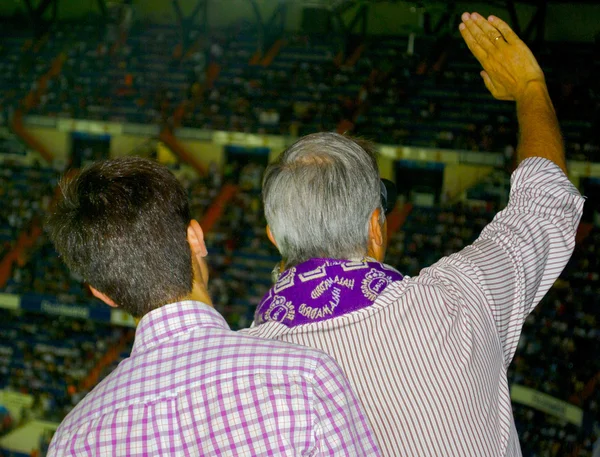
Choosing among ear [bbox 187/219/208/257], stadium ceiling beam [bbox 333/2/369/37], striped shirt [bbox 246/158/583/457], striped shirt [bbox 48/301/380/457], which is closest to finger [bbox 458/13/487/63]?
striped shirt [bbox 246/158/583/457]

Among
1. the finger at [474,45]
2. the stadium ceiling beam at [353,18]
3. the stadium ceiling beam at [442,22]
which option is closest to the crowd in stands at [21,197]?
the stadium ceiling beam at [353,18]

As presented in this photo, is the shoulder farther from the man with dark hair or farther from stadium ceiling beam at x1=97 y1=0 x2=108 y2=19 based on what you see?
stadium ceiling beam at x1=97 y1=0 x2=108 y2=19

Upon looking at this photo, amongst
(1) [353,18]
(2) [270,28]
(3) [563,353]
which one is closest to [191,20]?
(2) [270,28]

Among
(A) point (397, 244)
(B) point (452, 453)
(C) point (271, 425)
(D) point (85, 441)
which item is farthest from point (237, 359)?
(A) point (397, 244)

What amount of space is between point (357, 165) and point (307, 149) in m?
0.07

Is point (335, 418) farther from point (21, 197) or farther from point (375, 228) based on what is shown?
point (21, 197)

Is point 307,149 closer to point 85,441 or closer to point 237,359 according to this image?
point 237,359

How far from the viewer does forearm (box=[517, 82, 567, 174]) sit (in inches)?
39.6

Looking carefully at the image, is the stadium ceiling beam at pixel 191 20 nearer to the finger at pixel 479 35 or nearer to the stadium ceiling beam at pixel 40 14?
the stadium ceiling beam at pixel 40 14

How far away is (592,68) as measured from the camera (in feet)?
29.0

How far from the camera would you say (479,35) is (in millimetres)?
1139

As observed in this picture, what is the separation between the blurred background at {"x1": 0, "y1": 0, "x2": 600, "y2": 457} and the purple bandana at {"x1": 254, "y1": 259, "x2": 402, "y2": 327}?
6.17 metres

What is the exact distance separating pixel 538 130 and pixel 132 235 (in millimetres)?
617

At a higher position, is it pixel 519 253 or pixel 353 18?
pixel 519 253
